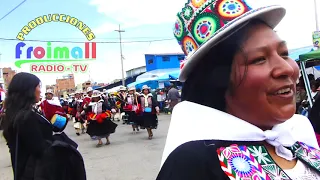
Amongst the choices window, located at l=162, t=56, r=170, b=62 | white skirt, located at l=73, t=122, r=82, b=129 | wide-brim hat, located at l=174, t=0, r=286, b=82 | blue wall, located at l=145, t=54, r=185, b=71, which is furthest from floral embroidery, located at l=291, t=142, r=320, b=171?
window, located at l=162, t=56, r=170, b=62

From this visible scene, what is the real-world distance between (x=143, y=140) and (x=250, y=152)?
8.42 m

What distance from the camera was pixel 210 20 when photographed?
119 cm

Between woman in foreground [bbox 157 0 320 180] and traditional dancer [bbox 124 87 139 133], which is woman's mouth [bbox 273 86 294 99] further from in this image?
traditional dancer [bbox 124 87 139 133]

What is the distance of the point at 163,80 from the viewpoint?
20281 millimetres

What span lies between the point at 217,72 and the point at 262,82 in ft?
0.51

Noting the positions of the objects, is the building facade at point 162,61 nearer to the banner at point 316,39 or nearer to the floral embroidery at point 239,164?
the banner at point 316,39

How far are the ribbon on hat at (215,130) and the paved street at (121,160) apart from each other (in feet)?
13.9

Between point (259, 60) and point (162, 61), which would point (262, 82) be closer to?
point (259, 60)

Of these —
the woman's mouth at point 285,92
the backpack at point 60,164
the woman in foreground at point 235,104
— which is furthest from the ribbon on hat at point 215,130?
the backpack at point 60,164

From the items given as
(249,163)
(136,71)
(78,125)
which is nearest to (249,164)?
(249,163)

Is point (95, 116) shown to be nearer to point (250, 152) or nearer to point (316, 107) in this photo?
point (316, 107)

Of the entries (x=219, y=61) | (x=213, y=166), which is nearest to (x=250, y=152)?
(x=213, y=166)

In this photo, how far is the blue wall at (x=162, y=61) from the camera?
3609cm

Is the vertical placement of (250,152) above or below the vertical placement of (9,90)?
below
